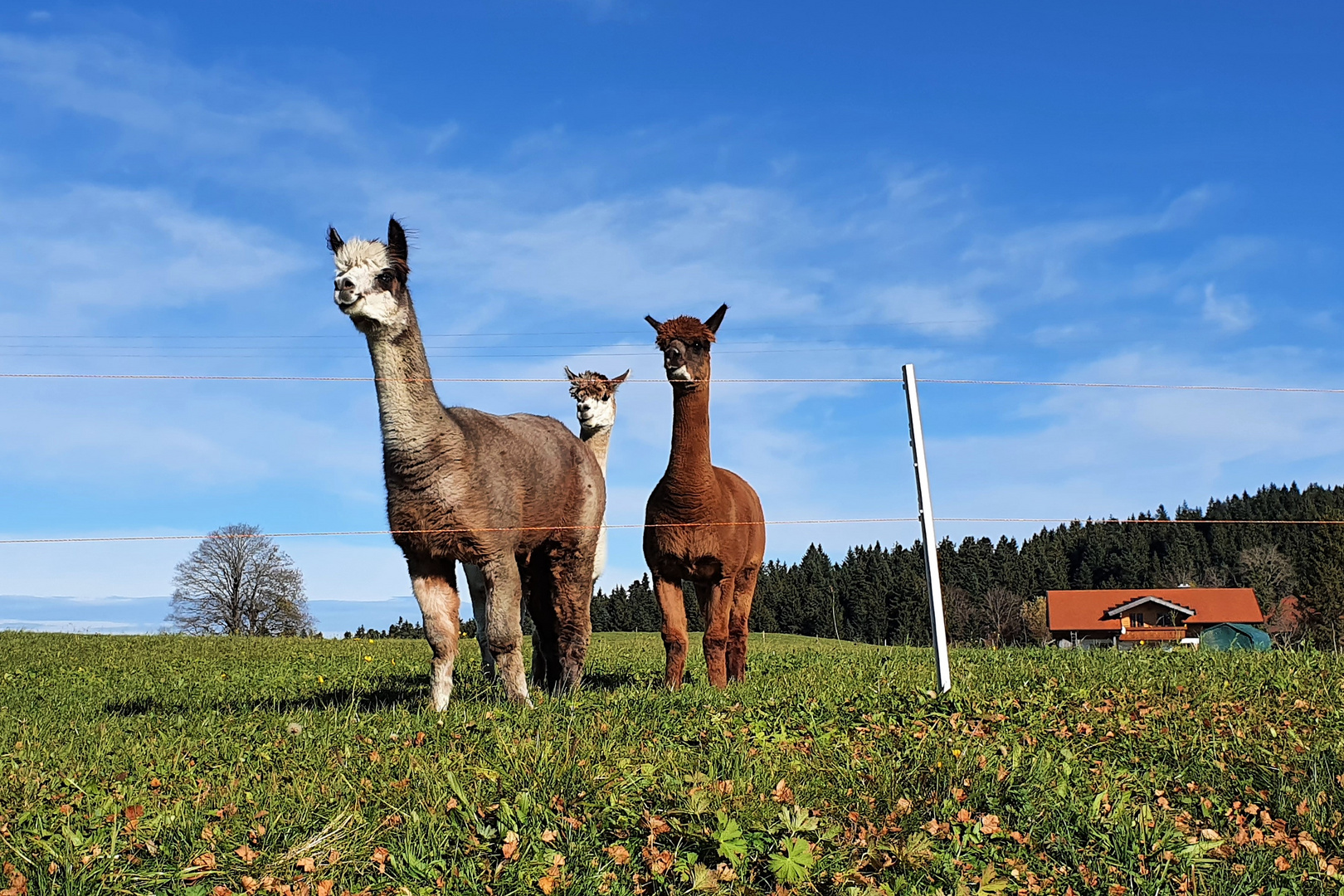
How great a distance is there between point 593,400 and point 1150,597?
57.1 m

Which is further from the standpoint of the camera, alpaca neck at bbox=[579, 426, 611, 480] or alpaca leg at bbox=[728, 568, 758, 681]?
alpaca neck at bbox=[579, 426, 611, 480]

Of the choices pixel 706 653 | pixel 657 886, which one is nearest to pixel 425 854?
pixel 657 886

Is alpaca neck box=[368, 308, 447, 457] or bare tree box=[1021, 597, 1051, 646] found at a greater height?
alpaca neck box=[368, 308, 447, 457]

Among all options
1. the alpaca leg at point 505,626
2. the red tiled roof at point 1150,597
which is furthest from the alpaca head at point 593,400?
the red tiled roof at point 1150,597

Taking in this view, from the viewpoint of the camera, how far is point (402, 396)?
7781mm

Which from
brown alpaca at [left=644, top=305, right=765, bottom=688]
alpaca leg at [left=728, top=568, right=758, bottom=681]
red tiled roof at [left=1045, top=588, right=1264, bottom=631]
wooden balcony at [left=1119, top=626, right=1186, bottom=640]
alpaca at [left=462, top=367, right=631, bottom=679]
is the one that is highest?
alpaca at [left=462, top=367, right=631, bottom=679]

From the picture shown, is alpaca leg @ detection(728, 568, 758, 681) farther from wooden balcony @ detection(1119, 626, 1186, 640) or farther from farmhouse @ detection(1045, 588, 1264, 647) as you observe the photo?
farmhouse @ detection(1045, 588, 1264, 647)

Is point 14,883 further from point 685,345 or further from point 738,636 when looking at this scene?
point 738,636

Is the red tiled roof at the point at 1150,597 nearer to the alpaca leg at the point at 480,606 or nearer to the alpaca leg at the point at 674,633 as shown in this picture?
the alpaca leg at the point at 674,633

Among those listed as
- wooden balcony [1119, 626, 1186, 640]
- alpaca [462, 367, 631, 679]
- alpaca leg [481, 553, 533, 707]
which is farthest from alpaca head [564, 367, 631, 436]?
wooden balcony [1119, 626, 1186, 640]

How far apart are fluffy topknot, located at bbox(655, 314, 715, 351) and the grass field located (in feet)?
10.1

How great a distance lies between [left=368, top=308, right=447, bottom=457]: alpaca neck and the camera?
305 inches

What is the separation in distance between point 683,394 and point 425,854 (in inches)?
217

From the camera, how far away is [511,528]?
806cm
